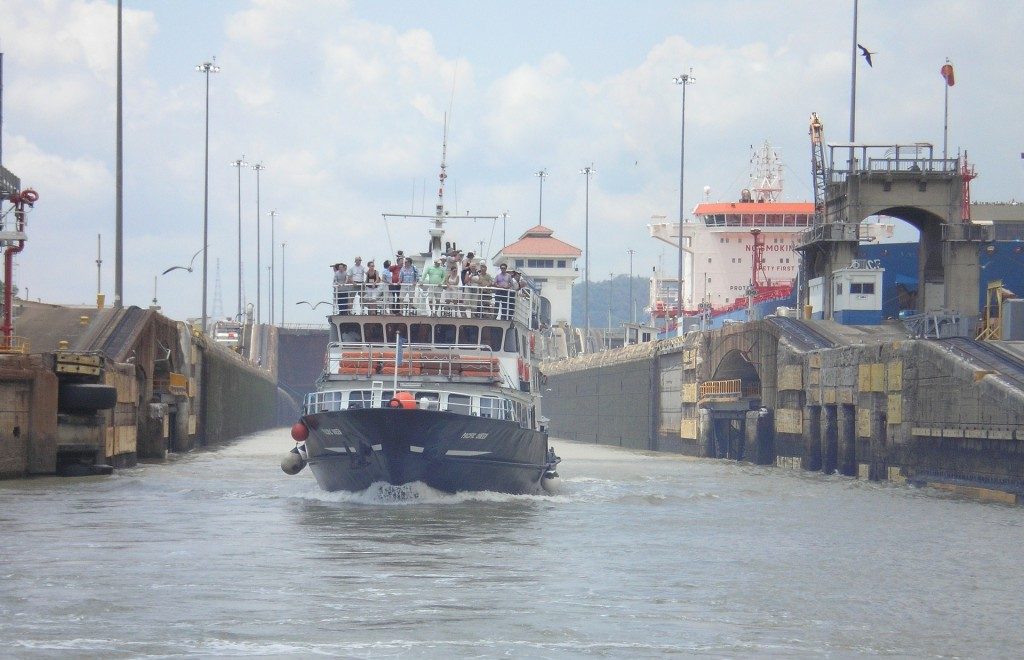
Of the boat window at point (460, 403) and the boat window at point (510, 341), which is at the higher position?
the boat window at point (510, 341)

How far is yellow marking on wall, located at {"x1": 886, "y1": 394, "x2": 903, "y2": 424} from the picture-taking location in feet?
161

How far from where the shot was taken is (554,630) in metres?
20.3

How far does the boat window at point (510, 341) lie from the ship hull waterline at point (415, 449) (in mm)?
2866

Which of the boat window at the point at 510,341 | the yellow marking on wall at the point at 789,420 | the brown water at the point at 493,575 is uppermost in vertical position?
the boat window at the point at 510,341

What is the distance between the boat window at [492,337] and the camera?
3966cm

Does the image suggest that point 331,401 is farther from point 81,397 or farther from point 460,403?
point 81,397

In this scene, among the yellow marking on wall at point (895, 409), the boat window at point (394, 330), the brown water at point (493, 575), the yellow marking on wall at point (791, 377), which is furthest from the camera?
the yellow marking on wall at point (791, 377)

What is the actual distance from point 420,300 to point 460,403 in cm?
363

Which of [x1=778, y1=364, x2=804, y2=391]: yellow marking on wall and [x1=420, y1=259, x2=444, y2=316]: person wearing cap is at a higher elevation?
[x1=420, y1=259, x2=444, y2=316]: person wearing cap

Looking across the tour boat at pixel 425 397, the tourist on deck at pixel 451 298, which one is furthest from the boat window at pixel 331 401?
the tourist on deck at pixel 451 298

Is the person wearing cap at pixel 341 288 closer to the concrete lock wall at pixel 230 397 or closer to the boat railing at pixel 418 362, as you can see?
the boat railing at pixel 418 362

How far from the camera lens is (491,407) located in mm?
36750

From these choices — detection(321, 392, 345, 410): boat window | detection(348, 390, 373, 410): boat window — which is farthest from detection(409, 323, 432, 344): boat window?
detection(321, 392, 345, 410): boat window

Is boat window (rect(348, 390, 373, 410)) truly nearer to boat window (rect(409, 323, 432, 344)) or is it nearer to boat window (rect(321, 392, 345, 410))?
boat window (rect(321, 392, 345, 410))
